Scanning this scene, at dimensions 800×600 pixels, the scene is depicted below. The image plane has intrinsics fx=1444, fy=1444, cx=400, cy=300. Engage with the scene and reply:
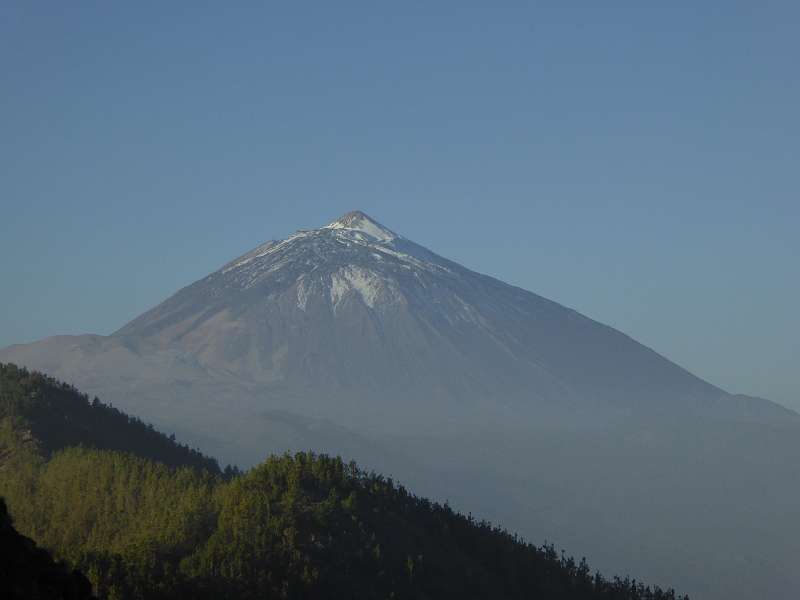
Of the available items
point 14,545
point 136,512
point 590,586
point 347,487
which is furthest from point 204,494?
point 14,545

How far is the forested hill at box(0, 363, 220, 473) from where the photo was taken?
13700 cm

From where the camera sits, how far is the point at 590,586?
134m

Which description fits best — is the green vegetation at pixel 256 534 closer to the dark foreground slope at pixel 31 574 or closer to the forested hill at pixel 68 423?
the forested hill at pixel 68 423

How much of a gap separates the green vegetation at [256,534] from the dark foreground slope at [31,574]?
28.9 metres

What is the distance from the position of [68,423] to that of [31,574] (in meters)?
91.8

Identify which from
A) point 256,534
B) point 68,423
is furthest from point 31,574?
point 68,423

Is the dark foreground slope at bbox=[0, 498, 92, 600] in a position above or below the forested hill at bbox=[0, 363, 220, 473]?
below

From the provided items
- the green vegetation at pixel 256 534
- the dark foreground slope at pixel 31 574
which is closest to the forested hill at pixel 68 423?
the green vegetation at pixel 256 534

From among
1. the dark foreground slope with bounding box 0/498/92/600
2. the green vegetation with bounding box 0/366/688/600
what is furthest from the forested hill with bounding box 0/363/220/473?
the dark foreground slope with bounding box 0/498/92/600

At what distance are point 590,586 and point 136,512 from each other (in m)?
46.6

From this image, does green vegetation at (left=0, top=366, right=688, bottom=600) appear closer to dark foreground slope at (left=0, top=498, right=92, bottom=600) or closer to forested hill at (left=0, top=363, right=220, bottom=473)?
forested hill at (left=0, top=363, right=220, bottom=473)

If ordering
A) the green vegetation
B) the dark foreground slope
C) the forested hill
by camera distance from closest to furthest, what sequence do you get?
1. the dark foreground slope
2. the green vegetation
3. the forested hill

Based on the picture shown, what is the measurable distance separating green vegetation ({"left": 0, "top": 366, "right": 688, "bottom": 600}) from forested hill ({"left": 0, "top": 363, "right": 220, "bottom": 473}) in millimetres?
1275

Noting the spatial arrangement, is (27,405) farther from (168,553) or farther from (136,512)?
(168,553)
